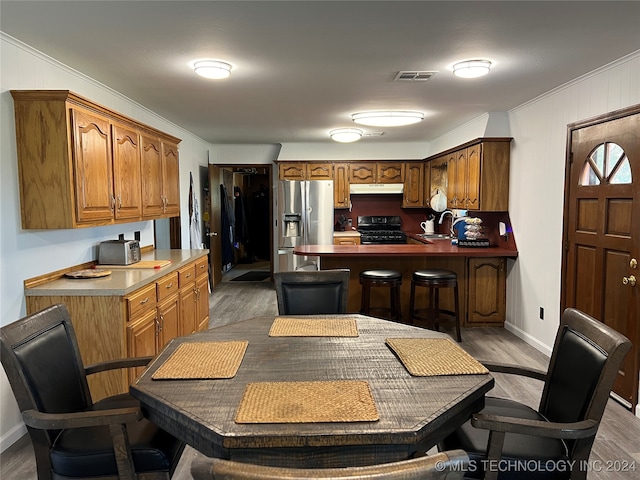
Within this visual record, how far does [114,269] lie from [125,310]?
31.6 inches

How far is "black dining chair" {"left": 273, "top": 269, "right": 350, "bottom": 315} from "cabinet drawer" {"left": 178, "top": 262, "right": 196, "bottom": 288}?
1.44 meters

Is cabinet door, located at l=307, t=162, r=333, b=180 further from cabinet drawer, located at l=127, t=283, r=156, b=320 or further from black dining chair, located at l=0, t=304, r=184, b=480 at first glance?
black dining chair, located at l=0, t=304, r=184, b=480

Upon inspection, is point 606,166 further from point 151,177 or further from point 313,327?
point 151,177

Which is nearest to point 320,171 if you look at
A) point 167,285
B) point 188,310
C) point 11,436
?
point 188,310

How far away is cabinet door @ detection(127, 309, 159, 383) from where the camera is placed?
2703 millimetres

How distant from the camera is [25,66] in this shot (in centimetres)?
263

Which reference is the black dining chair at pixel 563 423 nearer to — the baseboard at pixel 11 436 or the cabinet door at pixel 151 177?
the baseboard at pixel 11 436

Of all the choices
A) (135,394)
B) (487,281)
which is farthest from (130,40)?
(487,281)

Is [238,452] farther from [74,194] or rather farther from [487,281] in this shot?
[487,281]

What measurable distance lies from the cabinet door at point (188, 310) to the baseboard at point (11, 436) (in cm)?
131

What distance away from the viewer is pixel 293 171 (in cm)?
686

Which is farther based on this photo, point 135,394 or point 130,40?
point 130,40

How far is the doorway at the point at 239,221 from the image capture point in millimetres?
6895

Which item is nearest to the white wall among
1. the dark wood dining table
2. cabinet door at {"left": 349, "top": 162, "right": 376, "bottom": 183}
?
the dark wood dining table
